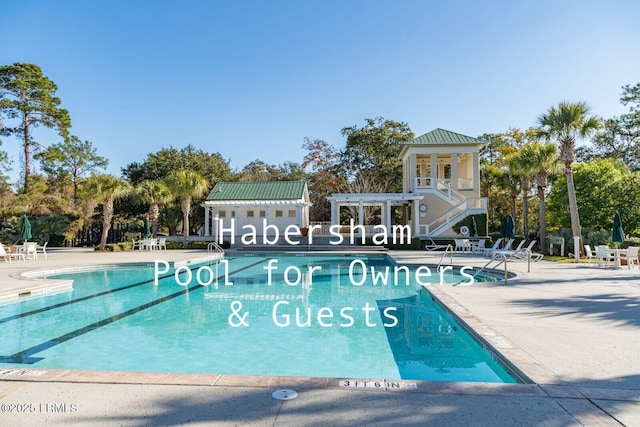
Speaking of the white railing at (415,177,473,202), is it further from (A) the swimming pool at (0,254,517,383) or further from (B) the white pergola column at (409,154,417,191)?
(A) the swimming pool at (0,254,517,383)

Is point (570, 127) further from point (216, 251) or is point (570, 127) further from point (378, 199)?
point (216, 251)

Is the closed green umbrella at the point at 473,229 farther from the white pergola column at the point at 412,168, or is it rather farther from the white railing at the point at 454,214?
the white pergola column at the point at 412,168

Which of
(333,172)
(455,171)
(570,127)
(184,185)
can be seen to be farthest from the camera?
(333,172)

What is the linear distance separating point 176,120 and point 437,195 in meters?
21.0

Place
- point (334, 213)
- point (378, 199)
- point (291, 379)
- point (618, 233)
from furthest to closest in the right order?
point (334, 213) < point (378, 199) < point (618, 233) < point (291, 379)

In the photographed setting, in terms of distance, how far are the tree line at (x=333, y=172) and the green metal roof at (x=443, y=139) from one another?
104 inches

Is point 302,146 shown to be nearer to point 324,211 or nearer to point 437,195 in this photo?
point 324,211

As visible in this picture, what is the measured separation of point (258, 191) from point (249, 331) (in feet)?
82.3

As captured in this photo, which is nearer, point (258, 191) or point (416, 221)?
point (416, 221)

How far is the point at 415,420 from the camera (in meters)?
2.90

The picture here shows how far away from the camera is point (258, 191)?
31.6 meters

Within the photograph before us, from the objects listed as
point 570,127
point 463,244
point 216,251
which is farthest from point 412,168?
point 216,251

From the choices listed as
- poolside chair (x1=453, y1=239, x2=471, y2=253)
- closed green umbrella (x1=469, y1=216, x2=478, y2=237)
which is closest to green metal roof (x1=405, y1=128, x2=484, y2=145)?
closed green umbrella (x1=469, y1=216, x2=478, y2=237)

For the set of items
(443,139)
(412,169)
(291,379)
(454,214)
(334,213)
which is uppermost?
(443,139)
